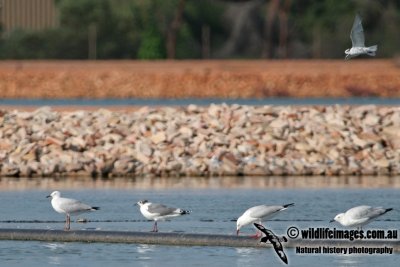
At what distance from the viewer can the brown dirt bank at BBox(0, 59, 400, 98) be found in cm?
7894

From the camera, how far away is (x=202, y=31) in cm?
9644

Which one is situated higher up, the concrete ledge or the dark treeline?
the dark treeline

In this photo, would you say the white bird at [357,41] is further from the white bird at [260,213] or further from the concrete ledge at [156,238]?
the concrete ledge at [156,238]

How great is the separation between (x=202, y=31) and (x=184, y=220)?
68479mm

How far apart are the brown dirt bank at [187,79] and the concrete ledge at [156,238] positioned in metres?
53.3

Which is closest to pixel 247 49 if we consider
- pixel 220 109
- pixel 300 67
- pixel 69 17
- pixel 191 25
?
pixel 191 25

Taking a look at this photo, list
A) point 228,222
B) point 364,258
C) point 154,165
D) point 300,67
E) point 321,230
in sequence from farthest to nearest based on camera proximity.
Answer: point 300,67 → point 154,165 → point 228,222 → point 321,230 → point 364,258

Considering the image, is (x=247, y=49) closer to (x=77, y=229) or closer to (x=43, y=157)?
(x=43, y=157)

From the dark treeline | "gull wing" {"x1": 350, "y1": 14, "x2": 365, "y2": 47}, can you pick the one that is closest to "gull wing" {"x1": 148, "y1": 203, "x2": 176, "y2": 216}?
"gull wing" {"x1": 350, "y1": 14, "x2": 365, "y2": 47}

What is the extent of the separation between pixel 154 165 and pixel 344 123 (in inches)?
205

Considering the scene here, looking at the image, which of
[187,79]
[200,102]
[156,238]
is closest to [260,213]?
[156,238]

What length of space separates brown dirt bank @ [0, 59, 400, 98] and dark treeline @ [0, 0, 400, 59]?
6.64 metres

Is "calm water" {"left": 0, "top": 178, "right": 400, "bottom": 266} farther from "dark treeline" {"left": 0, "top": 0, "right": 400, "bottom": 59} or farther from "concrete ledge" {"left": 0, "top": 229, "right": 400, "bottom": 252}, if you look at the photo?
"dark treeline" {"left": 0, "top": 0, "right": 400, "bottom": 59}

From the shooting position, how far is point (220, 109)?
43.8 meters
